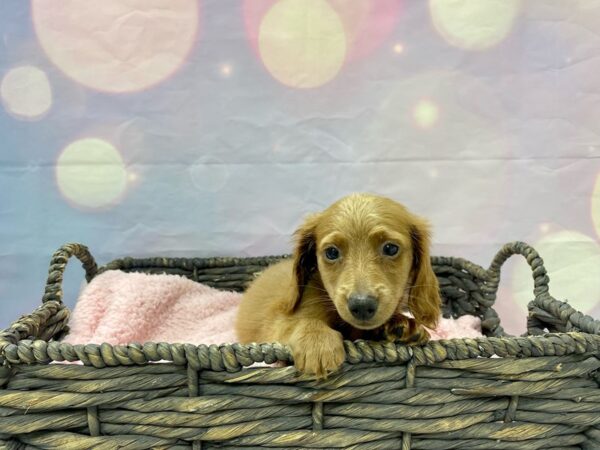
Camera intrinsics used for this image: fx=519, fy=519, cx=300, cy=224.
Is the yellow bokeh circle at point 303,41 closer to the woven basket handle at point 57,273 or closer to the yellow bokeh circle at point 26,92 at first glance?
the yellow bokeh circle at point 26,92

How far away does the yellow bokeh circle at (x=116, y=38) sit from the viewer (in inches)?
84.6

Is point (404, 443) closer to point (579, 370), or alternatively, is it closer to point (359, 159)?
point (579, 370)

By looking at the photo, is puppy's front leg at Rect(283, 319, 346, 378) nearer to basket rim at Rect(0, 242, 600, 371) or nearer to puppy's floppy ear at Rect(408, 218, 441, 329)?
basket rim at Rect(0, 242, 600, 371)

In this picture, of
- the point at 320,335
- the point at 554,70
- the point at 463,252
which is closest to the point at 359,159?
the point at 463,252

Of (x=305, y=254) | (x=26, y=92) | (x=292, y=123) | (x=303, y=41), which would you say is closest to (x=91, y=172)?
(x=26, y=92)

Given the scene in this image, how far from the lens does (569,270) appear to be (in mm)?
2279

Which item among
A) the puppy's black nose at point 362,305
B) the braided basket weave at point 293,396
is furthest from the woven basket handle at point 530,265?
the puppy's black nose at point 362,305

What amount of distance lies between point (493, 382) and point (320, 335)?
0.38m

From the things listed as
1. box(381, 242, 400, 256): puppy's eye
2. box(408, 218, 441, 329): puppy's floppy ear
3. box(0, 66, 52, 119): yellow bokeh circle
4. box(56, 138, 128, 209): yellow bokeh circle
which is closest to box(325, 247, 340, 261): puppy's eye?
box(381, 242, 400, 256): puppy's eye

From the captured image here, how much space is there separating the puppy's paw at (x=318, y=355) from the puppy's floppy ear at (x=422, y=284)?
0.35m

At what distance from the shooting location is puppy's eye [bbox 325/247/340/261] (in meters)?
1.34

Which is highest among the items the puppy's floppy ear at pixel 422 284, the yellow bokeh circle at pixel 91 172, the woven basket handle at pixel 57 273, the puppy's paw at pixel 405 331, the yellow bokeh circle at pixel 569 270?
the yellow bokeh circle at pixel 91 172

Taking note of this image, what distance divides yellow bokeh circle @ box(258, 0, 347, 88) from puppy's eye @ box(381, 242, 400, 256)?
42.8 inches

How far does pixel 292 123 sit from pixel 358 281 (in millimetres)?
1173
